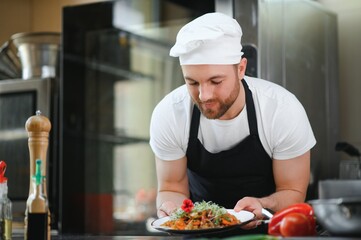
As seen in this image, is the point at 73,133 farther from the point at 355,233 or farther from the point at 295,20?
the point at 355,233

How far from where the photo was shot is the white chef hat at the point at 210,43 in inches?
82.0

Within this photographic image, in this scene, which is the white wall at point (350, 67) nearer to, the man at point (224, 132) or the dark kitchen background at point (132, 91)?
the dark kitchen background at point (132, 91)

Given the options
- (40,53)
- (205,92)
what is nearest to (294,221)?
(205,92)

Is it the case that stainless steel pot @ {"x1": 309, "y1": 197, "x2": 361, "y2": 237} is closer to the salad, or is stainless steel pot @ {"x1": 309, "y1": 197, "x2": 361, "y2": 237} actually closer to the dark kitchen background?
the salad

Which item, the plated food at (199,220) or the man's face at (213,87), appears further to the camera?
the man's face at (213,87)

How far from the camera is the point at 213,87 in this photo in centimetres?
211

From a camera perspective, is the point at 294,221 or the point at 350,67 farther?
the point at 350,67

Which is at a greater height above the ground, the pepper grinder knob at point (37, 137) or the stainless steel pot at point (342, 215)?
the pepper grinder knob at point (37, 137)

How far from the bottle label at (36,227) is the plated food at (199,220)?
13.4 inches

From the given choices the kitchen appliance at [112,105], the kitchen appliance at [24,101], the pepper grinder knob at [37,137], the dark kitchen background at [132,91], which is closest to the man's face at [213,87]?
the dark kitchen background at [132,91]

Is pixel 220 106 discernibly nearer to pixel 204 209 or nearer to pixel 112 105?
pixel 204 209

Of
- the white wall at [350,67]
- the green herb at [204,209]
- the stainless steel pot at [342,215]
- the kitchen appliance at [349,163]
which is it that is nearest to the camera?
the stainless steel pot at [342,215]

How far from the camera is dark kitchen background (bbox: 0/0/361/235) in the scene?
9.16ft

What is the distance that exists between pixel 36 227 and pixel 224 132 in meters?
0.90
